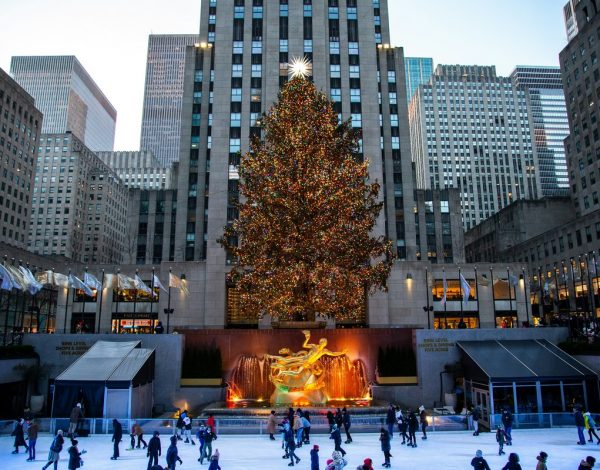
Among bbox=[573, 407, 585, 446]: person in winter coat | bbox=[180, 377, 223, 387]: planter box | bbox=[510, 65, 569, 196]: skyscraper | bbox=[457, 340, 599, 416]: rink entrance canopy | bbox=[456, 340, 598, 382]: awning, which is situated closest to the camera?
bbox=[573, 407, 585, 446]: person in winter coat

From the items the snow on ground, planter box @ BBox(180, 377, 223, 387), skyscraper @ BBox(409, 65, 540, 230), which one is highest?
skyscraper @ BBox(409, 65, 540, 230)

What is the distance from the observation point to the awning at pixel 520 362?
3055 cm

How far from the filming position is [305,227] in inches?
1390

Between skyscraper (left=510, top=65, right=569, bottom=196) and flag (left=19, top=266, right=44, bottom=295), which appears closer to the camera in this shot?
flag (left=19, top=266, right=44, bottom=295)

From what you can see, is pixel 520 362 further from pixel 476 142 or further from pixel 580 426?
pixel 476 142

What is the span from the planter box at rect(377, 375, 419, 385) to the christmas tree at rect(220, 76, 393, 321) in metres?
5.06

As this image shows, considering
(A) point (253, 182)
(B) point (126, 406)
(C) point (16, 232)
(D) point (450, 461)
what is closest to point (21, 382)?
(B) point (126, 406)

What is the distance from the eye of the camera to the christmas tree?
3494cm

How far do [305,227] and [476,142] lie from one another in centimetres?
15132

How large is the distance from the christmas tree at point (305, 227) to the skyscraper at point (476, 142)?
132669 millimetres

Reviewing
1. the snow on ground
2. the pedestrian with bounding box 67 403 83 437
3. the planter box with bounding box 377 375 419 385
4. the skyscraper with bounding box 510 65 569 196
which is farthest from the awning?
the skyscraper with bounding box 510 65 569 196

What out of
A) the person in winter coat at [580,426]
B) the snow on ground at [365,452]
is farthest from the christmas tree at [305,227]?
the person in winter coat at [580,426]

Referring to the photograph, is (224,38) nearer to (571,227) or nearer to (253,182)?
(253,182)

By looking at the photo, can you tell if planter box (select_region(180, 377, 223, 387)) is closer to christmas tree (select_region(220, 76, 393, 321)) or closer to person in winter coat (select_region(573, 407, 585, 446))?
christmas tree (select_region(220, 76, 393, 321))
